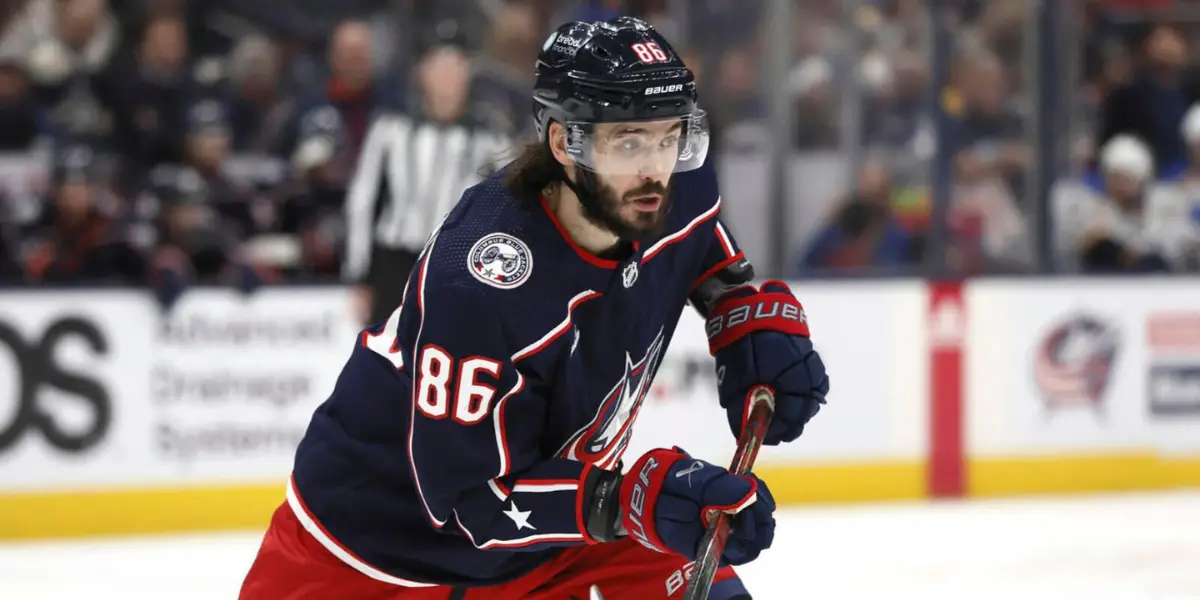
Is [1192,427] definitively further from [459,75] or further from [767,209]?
[459,75]

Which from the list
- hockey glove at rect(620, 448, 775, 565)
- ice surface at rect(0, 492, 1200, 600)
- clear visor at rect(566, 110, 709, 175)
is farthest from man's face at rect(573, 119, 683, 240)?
ice surface at rect(0, 492, 1200, 600)

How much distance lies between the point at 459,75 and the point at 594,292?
2.45 metres

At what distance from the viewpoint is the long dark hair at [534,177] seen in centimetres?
186

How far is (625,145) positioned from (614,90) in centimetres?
7

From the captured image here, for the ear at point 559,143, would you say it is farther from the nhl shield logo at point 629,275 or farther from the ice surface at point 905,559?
the ice surface at point 905,559

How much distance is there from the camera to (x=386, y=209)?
4383mm

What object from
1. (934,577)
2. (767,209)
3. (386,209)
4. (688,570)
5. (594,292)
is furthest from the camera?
(767,209)

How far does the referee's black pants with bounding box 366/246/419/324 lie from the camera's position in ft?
14.2

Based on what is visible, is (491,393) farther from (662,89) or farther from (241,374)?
(241,374)

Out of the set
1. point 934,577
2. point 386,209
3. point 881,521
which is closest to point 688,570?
point 934,577

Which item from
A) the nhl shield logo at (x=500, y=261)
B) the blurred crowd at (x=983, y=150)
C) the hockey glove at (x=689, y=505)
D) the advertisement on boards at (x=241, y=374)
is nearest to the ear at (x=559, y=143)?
the nhl shield logo at (x=500, y=261)

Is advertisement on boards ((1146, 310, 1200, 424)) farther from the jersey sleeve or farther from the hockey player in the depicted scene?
the jersey sleeve

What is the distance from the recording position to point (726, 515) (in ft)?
5.72

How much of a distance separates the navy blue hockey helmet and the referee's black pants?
8.25 ft
